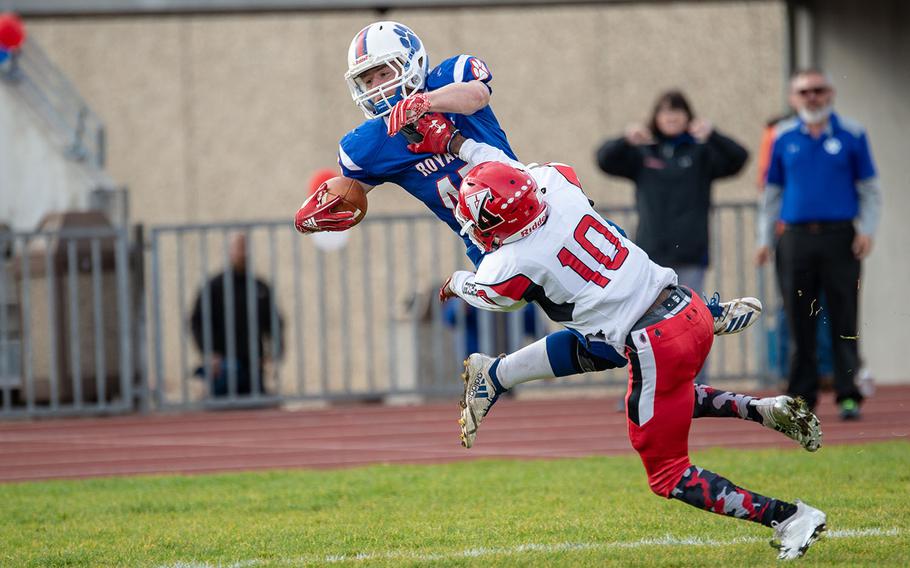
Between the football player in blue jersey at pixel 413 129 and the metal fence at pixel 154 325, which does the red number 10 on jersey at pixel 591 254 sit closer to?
the football player in blue jersey at pixel 413 129

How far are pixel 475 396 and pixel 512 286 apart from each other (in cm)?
82

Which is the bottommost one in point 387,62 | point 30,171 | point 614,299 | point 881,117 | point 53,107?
point 614,299

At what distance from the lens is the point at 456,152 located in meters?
5.80

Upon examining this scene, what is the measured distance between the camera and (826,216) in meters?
9.71

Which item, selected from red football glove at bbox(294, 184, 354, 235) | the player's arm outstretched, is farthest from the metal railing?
the player's arm outstretched

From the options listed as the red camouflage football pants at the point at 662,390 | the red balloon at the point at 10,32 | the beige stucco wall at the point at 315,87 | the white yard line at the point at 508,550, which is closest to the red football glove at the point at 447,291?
the red camouflage football pants at the point at 662,390

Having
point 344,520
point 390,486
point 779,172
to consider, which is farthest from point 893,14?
point 344,520

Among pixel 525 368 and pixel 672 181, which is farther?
pixel 672 181

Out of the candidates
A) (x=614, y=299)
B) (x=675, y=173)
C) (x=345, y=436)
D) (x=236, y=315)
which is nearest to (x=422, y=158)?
(x=614, y=299)

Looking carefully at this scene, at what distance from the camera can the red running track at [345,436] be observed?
9180 mm

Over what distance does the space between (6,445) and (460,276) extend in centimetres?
639

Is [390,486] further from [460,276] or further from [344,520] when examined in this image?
[460,276]

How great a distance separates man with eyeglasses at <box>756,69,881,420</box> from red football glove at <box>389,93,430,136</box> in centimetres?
505

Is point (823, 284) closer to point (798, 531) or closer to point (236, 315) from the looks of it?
point (798, 531)
